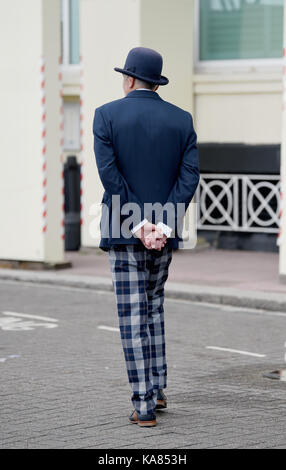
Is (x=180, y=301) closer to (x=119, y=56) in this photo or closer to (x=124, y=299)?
(x=119, y=56)

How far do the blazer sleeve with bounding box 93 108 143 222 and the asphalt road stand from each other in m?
1.28

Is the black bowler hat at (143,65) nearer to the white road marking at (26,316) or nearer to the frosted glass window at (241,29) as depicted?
the white road marking at (26,316)

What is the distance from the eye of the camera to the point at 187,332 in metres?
9.86

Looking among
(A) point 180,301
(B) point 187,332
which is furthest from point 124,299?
(A) point 180,301

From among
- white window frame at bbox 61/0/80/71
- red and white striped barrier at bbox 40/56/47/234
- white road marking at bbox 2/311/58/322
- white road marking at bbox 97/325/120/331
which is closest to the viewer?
white road marking at bbox 97/325/120/331

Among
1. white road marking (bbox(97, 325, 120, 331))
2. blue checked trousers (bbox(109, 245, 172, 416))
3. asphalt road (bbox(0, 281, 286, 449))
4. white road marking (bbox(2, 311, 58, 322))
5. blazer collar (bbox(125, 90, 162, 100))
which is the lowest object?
white road marking (bbox(2, 311, 58, 322))

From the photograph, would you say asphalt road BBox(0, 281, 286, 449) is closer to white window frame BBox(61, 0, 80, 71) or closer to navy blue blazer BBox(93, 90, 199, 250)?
navy blue blazer BBox(93, 90, 199, 250)

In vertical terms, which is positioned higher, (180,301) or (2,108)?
(2,108)

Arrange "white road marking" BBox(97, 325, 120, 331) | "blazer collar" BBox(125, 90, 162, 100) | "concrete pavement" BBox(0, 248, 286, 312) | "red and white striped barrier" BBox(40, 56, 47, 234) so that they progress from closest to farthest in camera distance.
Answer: "blazer collar" BBox(125, 90, 162, 100) < "white road marking" BBox(97, 325, 120, 331) < "concrete pavement" BBox(0, 248, 286, 312) < "red and white striped barrier" BBox(40, 56, 47, 234)

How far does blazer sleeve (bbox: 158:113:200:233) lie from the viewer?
20.5 ft

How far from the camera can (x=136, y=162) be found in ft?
20.3

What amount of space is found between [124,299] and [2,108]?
8.35 meters

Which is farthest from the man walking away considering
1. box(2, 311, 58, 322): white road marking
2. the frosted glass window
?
the frosted glass window
